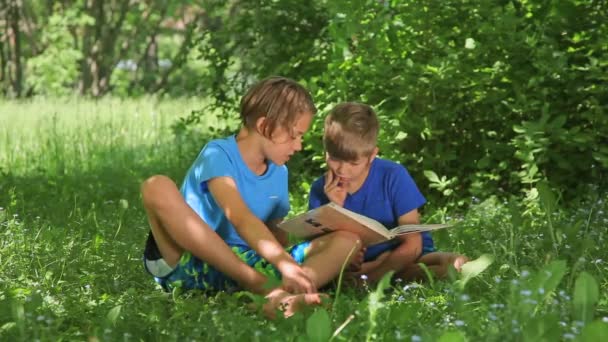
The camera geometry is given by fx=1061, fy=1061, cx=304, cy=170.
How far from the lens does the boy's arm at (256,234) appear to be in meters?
3.54

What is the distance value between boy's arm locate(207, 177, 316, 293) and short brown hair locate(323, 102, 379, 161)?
0.47m

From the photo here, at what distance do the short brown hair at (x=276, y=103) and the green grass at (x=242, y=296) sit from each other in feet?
2.12

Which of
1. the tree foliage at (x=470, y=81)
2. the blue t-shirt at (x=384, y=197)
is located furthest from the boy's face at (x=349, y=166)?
the tree foliage at (x=470, y=81)

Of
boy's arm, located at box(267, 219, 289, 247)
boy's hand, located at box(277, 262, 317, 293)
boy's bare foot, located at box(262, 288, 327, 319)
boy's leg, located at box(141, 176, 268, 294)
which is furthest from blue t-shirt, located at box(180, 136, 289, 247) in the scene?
boy's bare foot, located at box(262, 288, 327, 319)

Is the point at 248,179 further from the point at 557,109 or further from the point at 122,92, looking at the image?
the point at 122,92

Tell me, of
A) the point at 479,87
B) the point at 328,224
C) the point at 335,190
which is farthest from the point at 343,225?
the point at 479,87

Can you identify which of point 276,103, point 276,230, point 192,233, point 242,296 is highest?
point 276,103

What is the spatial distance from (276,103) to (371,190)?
0.58 metres

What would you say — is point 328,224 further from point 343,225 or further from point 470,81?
point 470,81

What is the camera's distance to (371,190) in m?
4.17

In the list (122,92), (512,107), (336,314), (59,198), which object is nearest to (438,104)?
(512,107)

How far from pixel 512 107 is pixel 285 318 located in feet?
9.36

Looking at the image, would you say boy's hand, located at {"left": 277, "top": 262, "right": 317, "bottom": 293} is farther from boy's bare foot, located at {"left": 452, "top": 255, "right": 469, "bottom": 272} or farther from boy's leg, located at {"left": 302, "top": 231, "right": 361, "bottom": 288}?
boy's bare foot, located at {"left": 452, "top": 255, "right": 469, "bottom": 272}

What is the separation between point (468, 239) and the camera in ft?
16.1
